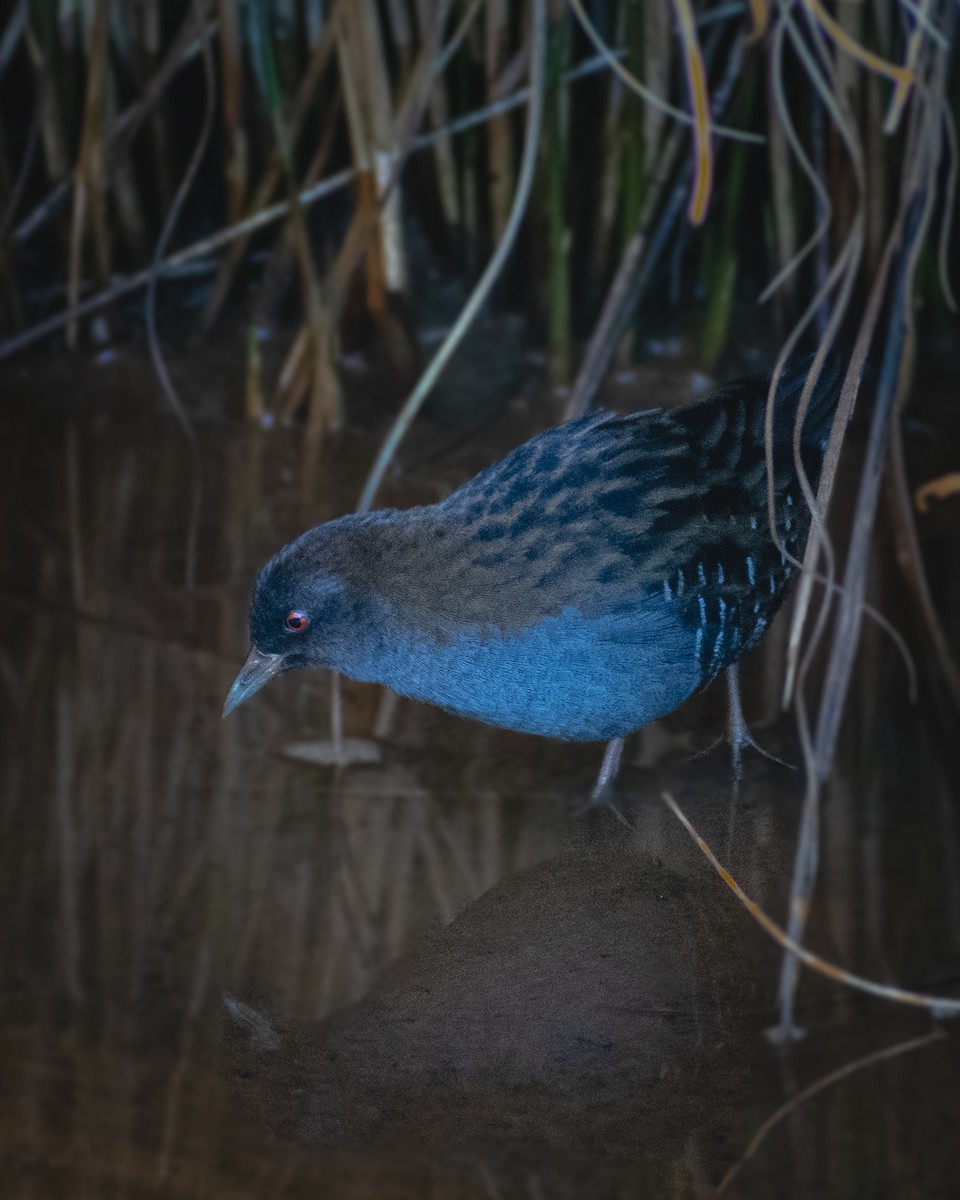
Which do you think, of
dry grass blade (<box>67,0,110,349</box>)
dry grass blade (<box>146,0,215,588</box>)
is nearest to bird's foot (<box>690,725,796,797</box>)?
dry grass blade (<box>146,0,215,588</box>)

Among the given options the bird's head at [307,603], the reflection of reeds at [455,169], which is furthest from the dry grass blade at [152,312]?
the bird's head at [307,603]

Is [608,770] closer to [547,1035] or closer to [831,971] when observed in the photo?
[547,1035]

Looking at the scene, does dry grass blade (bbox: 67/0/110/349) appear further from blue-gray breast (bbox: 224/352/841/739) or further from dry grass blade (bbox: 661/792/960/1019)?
dry grass blade (bbox: 661/792/960/1019)

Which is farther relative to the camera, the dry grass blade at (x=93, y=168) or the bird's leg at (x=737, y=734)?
the dry grass blade at (x=93, y=168)

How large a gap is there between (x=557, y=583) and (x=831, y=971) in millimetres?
512

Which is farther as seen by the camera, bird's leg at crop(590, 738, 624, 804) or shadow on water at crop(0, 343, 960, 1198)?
bird's leg at crop(590, 738, 624, 804)

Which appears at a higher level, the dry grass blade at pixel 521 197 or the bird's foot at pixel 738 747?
the dry grass blade at pixel 521 197

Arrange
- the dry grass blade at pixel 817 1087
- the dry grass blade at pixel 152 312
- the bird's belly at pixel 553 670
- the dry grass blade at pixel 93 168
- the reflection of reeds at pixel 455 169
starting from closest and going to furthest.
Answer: the dry grass blade at pixel 817 1087 → the bird's belly at pixel 553 670 → the dry grass blade at pixel 152 312 → the reflection of reeds at pixel 455 169 → the dry grass blade at pixel 93 168

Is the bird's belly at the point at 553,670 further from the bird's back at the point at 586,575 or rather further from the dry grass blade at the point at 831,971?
the dry grass blade at the point at 831,971

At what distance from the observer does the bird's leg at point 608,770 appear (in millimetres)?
2064

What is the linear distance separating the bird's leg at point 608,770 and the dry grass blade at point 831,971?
73mm

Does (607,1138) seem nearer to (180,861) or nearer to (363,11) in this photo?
(180,861)

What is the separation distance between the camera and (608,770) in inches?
81.9

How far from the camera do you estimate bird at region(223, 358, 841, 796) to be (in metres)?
1.67
